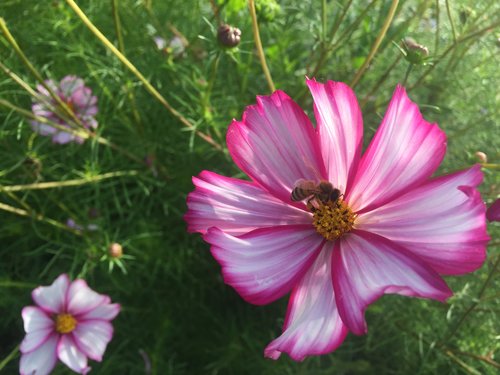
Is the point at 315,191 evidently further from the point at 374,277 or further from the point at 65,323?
the point at 65,323

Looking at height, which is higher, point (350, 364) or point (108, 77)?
point (108, 77)

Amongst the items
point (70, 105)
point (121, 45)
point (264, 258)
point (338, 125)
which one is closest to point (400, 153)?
point (338, 125)

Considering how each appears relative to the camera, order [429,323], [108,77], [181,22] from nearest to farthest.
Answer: [429,323] < [108,77] < [181,22]

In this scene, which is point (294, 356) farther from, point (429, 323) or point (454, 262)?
point (429, 323)

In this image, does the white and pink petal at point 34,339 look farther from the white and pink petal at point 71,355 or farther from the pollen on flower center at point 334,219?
the pollen on flower center at point 334,219

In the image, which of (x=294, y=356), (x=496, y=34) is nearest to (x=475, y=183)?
(x=294, y=356)

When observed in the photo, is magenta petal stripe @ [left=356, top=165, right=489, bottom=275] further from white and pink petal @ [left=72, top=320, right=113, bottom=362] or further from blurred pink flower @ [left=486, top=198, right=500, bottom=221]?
white and pink petal @ [left=72, top=320, right=113, bottom=362]

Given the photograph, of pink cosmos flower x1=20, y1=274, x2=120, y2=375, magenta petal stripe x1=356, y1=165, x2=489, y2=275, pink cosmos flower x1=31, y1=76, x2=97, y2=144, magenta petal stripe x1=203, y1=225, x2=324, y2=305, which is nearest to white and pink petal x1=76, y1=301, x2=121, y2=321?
pink cosmos flower x1=20, y1=274, x2=120, y2=375
